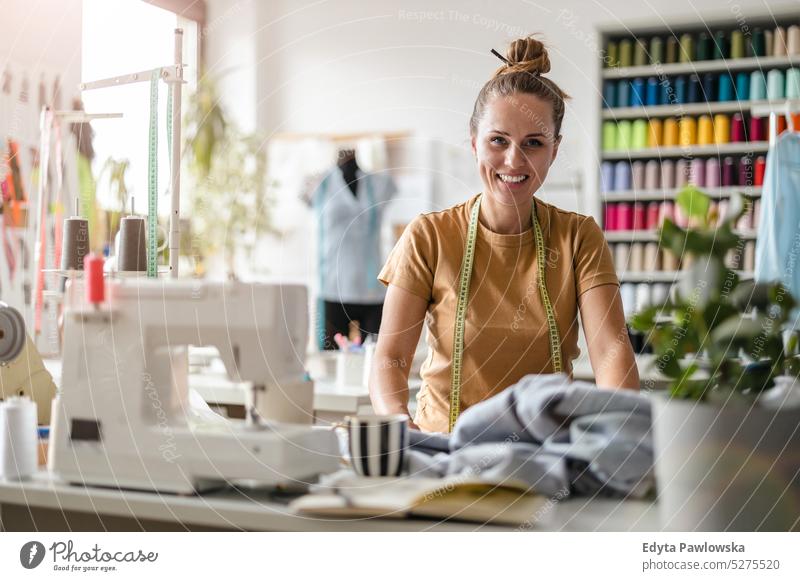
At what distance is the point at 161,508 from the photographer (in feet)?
3.00

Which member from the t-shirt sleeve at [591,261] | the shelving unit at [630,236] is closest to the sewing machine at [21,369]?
the t-shirt sleeve at [591,261]

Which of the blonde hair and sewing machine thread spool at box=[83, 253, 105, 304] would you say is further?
the blonde hair

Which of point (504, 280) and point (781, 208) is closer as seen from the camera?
point (504, 280)

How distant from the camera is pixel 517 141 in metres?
1.33

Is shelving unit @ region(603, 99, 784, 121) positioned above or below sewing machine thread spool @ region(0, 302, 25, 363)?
above

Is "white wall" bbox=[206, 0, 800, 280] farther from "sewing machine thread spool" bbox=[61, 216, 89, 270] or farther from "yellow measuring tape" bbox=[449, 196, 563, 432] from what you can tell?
"yellow measuring tape" bbox=[449, 196, 563, 432]

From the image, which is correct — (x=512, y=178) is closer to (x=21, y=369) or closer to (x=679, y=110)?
(x=21, y=369)

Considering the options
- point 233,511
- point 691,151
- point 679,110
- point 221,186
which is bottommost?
point 233,511

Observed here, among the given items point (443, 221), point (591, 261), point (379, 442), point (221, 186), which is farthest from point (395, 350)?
point (221, 186)

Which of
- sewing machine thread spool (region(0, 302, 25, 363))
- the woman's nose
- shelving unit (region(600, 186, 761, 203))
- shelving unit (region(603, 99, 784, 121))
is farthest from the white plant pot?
shelving unit (region(603, 99, 784, 121))

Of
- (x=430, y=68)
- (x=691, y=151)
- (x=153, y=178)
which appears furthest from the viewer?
(x=430, y=68)

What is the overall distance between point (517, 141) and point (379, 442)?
2.13 ft

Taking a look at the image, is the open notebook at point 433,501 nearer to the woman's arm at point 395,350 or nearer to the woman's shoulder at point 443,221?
the woman's arm at point 395,350

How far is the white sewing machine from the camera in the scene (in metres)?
0.93
